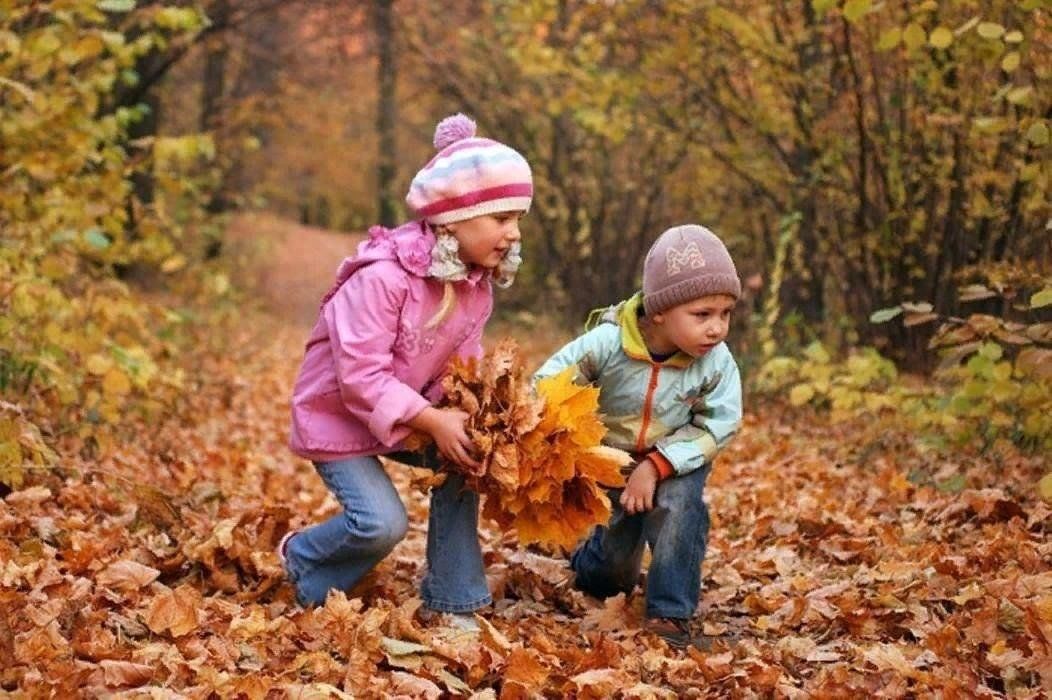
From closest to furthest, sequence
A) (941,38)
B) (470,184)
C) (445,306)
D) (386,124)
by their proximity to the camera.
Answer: (470,184)
(445,306)
(941,38)
(386,124)

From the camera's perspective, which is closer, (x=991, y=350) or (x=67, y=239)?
(x=991, y=350)

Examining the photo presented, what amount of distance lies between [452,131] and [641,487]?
1278 mm

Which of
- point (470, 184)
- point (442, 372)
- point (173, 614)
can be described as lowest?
point (173, 614)

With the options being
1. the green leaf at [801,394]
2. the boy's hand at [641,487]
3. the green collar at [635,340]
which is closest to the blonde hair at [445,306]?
the green collar at [635,340]

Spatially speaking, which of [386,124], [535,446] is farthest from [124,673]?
[386,124]

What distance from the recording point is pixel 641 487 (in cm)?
400

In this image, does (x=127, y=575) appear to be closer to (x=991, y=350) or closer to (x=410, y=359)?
(x=410, y=359)

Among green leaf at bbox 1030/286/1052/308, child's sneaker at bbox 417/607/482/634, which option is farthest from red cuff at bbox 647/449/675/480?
green leaf at bbox 1030/286/1052/308

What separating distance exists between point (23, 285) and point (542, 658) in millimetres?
3370

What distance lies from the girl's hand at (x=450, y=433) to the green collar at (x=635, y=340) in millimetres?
633

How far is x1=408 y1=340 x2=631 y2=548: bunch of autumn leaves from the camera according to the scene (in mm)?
3705

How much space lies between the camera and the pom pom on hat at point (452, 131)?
13.3ft

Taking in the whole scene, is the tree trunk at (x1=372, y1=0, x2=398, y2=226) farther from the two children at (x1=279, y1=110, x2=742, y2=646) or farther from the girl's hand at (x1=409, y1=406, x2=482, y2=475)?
the girl's hand at (x1=409, y1=406, x2=482, y2=475)

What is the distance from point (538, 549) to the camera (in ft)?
17.0
